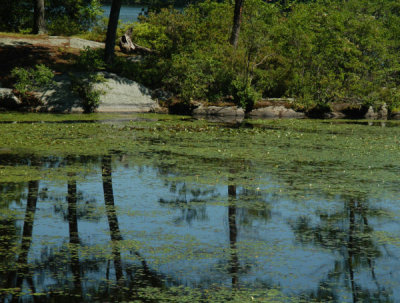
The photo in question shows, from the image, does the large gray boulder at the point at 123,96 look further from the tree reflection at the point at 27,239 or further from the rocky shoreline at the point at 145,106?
the tree reflection at the point at 27,239

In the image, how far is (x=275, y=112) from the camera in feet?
107

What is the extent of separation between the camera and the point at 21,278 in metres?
6.64

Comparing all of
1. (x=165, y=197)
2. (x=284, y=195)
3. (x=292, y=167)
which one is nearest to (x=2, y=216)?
(x=165, y=197)

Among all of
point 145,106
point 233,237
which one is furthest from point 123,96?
point 233,237

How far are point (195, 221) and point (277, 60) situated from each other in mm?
28711

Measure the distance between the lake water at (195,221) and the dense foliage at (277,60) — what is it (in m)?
14.5

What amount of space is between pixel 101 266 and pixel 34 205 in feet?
11.5

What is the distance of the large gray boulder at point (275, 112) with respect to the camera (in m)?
32.5

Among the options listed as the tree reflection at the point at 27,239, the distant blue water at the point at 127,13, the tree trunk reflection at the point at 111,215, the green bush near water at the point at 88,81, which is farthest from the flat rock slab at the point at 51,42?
the distant blue water at the point at 127,13

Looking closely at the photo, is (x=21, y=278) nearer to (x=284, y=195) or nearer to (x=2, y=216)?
(x=2, y=216)

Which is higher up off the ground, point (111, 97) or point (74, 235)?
point (111, 97)

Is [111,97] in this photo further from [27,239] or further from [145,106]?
[27,239]

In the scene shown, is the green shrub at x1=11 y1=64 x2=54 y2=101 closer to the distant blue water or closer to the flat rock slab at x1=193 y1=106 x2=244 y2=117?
the flat rock slab at x1=193 y1=106 x2=244 y2=117

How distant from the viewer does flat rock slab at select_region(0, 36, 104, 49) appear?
3434cm
